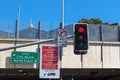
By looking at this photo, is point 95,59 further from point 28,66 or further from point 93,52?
point 28,66

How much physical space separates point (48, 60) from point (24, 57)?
9780 millimetres

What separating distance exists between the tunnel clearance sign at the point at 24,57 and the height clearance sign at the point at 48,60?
31.0ft

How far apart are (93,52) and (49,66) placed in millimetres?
11866

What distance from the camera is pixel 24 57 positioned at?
2917 centimetres

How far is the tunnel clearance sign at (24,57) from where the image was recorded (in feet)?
95.2

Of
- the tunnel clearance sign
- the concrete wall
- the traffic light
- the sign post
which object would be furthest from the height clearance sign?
the concrete wall

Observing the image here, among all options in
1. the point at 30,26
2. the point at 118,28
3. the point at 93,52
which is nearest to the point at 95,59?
the point at 93,52

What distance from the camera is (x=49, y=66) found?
1973 centimetres

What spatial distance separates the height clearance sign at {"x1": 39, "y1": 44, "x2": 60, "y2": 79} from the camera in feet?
64.3

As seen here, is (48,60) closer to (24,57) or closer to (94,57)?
(24,57)

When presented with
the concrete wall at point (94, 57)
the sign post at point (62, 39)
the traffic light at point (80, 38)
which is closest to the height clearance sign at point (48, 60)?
the sign post at point (62, 39)

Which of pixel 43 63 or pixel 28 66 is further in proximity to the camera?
pixel 28 66

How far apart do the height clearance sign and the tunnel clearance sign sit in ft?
31.0

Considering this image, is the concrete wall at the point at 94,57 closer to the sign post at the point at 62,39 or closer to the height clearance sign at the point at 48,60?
the sign post at the point at 62,39
